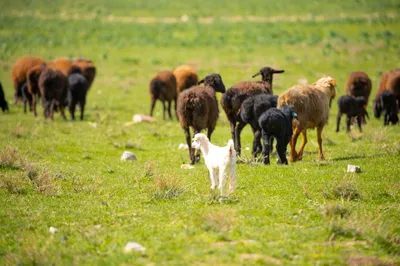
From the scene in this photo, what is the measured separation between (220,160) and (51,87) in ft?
49.5

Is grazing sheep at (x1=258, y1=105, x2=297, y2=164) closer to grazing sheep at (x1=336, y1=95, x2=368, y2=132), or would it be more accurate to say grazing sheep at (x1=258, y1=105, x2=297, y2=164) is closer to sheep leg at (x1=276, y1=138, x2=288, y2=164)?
sheep leg at (x1=276, y1=138, x2=288, y2=164)

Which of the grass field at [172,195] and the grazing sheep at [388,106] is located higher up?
the grazing sheep at [388,106]

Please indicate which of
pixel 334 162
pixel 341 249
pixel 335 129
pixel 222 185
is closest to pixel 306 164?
pixel 334 162

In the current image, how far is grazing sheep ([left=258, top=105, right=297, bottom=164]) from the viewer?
536 inches

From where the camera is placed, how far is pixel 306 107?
49.4 ft

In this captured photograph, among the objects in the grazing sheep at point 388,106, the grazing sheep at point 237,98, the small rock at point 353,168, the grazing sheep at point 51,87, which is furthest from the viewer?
the grazing sheep at point 51,87

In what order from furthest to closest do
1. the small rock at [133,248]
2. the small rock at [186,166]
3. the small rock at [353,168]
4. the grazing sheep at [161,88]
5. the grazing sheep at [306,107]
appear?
the grazing sheep at [161,88], the grazing sheep at [306,107], the small rock at [186,166], the small rock at [353,168], the small rock at [133,248]

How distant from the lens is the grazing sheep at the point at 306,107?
14.9 metres

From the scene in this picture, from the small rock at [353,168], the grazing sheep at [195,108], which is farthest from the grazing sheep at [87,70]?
the small rock at [353,168]

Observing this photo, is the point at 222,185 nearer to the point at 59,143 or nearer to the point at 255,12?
the point at 59,143

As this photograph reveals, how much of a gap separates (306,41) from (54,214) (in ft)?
136

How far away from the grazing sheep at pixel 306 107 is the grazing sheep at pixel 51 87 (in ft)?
38.5

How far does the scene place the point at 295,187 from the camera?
1205 centimetres

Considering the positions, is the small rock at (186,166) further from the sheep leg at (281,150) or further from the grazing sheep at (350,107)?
the grazing sheep at (350,107)
